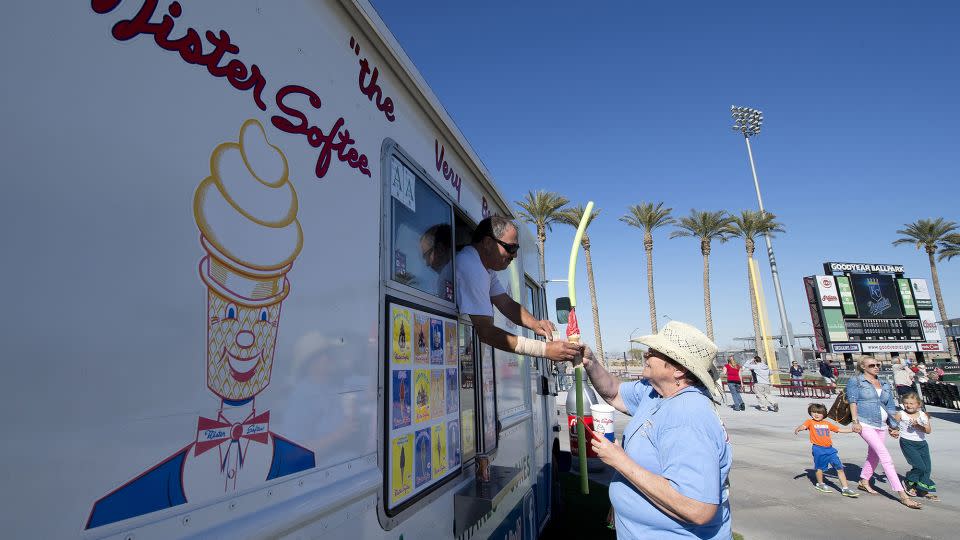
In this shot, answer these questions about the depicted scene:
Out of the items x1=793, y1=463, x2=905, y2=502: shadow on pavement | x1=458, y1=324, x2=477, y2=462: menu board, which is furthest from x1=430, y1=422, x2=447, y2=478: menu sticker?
x1=793, y1=463, x2=905, y2=502: shadow on pavement

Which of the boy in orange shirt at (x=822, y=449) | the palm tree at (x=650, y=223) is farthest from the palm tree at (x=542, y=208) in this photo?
the boy in orange shirt at (x=822, y=449)

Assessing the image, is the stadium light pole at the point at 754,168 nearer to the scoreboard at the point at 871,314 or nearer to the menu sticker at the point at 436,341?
the scoreboard at the point at 871,314

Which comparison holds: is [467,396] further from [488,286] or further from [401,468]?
[401,468]

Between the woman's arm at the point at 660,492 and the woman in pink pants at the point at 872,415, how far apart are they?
20.4 ft

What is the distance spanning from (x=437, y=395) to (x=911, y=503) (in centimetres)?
704

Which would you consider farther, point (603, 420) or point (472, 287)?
point (603, 420)

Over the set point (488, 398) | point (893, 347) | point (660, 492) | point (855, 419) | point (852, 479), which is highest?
point (893, 347)

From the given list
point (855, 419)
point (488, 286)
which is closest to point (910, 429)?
point (855, 419)

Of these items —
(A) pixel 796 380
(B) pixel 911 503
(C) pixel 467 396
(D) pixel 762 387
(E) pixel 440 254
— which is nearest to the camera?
(E) pixel 440 254

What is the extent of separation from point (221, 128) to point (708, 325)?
29.5 m

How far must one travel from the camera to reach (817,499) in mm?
6426

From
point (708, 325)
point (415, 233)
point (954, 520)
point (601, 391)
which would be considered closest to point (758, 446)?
point (954, 520)

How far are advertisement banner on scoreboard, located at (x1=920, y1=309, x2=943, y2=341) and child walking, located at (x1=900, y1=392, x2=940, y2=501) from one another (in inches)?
829

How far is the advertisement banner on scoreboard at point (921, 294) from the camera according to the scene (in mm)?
22438
